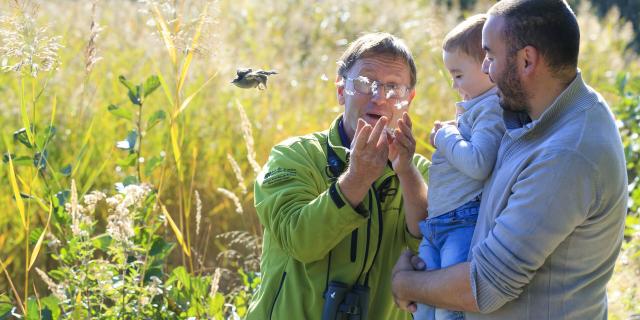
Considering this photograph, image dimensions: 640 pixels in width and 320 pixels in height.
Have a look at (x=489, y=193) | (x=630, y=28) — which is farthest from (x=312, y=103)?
(x=489, y=193)

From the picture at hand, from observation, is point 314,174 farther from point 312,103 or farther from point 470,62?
Answer: point 312,103

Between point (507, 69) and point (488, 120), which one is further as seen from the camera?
point (488, 120)

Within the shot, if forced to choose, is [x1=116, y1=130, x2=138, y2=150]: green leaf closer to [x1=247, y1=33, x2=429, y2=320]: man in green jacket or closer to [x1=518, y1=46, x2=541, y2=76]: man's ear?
[x1=247, y1=33, x2=429, y2=320]: man in green jacket

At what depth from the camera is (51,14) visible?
9609mm

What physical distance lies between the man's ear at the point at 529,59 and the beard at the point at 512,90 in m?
0.02

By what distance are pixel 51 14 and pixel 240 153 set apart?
4.39 meters

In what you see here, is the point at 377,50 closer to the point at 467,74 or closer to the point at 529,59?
the point at 467,74

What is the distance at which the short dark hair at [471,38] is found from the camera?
9.73 feet

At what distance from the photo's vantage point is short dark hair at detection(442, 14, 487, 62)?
2.97 m

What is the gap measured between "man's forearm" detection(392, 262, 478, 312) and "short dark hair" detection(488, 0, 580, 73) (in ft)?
1.94

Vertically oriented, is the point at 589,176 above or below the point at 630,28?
above

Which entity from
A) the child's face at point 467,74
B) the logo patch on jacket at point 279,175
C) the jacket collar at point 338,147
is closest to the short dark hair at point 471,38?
the child's face at point 467,74

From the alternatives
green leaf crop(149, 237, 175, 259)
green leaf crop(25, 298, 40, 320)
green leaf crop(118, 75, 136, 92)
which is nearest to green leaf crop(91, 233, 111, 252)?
green leaf crop(149, 237, 175, 259)

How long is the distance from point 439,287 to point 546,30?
0.75m
